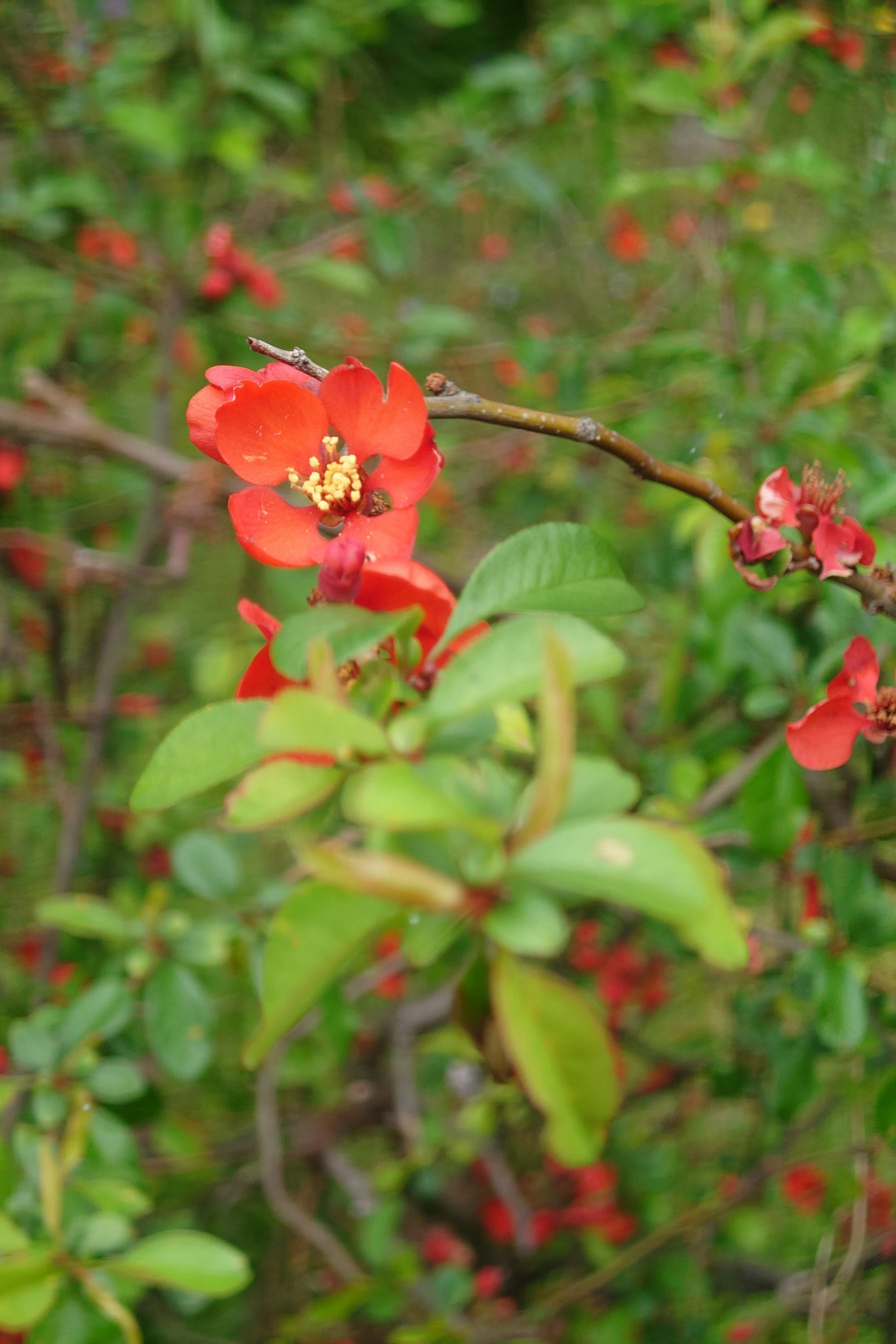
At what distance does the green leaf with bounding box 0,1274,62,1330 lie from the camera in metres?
0.52

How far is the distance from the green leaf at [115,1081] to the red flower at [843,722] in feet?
1.87

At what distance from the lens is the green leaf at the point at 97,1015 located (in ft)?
2.49

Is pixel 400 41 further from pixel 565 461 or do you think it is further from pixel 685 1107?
pixel 685 1107

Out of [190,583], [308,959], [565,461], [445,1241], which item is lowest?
[445,1241]

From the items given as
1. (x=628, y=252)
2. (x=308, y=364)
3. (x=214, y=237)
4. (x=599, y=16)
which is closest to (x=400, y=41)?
(x=628, y=252)

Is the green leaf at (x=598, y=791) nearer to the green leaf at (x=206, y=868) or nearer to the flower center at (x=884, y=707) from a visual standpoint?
the flower center at (x=884, y=707)

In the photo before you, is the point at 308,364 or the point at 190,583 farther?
A: the point at 190,583

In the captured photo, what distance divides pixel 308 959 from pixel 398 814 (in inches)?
2.3

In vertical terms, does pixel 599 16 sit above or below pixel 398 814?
above

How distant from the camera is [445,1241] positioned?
1475 millimetres

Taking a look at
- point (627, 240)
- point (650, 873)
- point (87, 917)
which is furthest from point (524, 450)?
point (650, 873)

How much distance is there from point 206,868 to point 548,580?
635mm

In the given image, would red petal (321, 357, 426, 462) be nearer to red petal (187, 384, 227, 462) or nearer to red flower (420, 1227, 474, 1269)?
red petal (187, 384, 227, 462)

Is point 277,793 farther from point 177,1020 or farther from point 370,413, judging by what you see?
point 177,1020
